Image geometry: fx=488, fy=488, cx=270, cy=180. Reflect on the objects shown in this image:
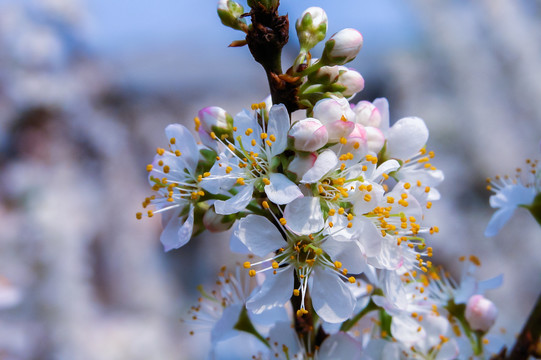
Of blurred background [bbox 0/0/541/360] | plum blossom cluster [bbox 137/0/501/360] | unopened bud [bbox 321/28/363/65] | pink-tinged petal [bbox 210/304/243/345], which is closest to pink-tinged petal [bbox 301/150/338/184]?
plum blossom cluster [bbox 137/0/501/360]

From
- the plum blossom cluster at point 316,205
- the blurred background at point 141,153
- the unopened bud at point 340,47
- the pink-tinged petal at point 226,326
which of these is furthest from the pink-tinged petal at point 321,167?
the blurred background at point 141,153

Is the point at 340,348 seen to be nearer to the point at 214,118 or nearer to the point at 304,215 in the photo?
the point at 304,215

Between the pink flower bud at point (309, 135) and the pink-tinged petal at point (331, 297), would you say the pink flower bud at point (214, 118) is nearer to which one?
the pink flower bud at point (309, 135)

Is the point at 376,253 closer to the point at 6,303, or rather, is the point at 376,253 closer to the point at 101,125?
the point at 6,303

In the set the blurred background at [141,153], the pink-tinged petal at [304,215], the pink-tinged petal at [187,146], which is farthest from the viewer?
the blurred background at [141,153]

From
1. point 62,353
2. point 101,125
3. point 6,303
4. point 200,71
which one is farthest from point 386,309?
point 200,71

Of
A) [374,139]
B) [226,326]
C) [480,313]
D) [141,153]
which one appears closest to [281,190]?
[374,139]
